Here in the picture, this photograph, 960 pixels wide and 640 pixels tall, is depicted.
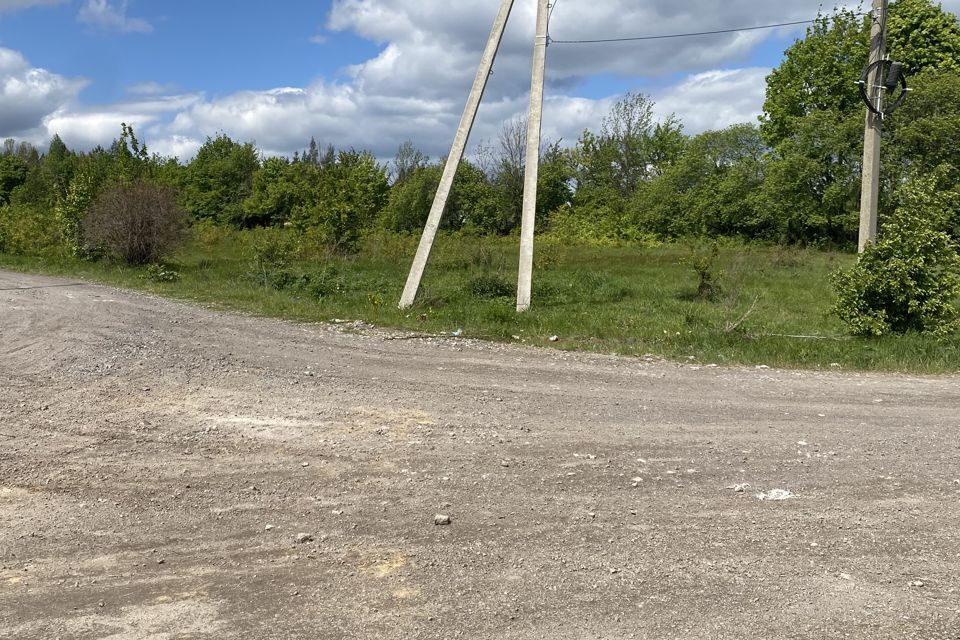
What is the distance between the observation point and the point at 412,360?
973cm

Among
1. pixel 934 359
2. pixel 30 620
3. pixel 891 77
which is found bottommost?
pixel 30 620

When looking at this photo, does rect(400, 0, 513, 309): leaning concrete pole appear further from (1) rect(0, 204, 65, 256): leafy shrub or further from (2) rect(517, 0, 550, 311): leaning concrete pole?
(1) rect(0, 204, 65, 256): leafy shrub

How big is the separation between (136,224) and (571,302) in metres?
14.6

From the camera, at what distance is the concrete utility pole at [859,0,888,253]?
12.4m

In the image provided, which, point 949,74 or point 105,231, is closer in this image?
point 105,231

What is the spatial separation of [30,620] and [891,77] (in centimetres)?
1375

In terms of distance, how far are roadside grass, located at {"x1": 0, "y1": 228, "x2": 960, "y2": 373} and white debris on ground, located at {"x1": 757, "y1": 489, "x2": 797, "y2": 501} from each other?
5.30 metres

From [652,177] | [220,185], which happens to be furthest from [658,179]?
[220,185]

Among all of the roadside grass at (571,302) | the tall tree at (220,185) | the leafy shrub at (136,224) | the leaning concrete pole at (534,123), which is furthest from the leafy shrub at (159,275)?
the tall tree at (220,185)

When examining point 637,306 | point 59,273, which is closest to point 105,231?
point 59,273

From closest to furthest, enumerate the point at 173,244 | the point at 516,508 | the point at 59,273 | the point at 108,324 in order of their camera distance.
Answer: the point at 516,508
the point at 108,324
the point at 59,273
the point at 173,244

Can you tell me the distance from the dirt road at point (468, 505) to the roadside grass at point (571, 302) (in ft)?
7.33

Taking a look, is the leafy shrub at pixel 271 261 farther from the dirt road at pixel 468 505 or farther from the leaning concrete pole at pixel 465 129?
the dirt road at pixel 468 505

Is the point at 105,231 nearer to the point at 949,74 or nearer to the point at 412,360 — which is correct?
the point at 412,360
